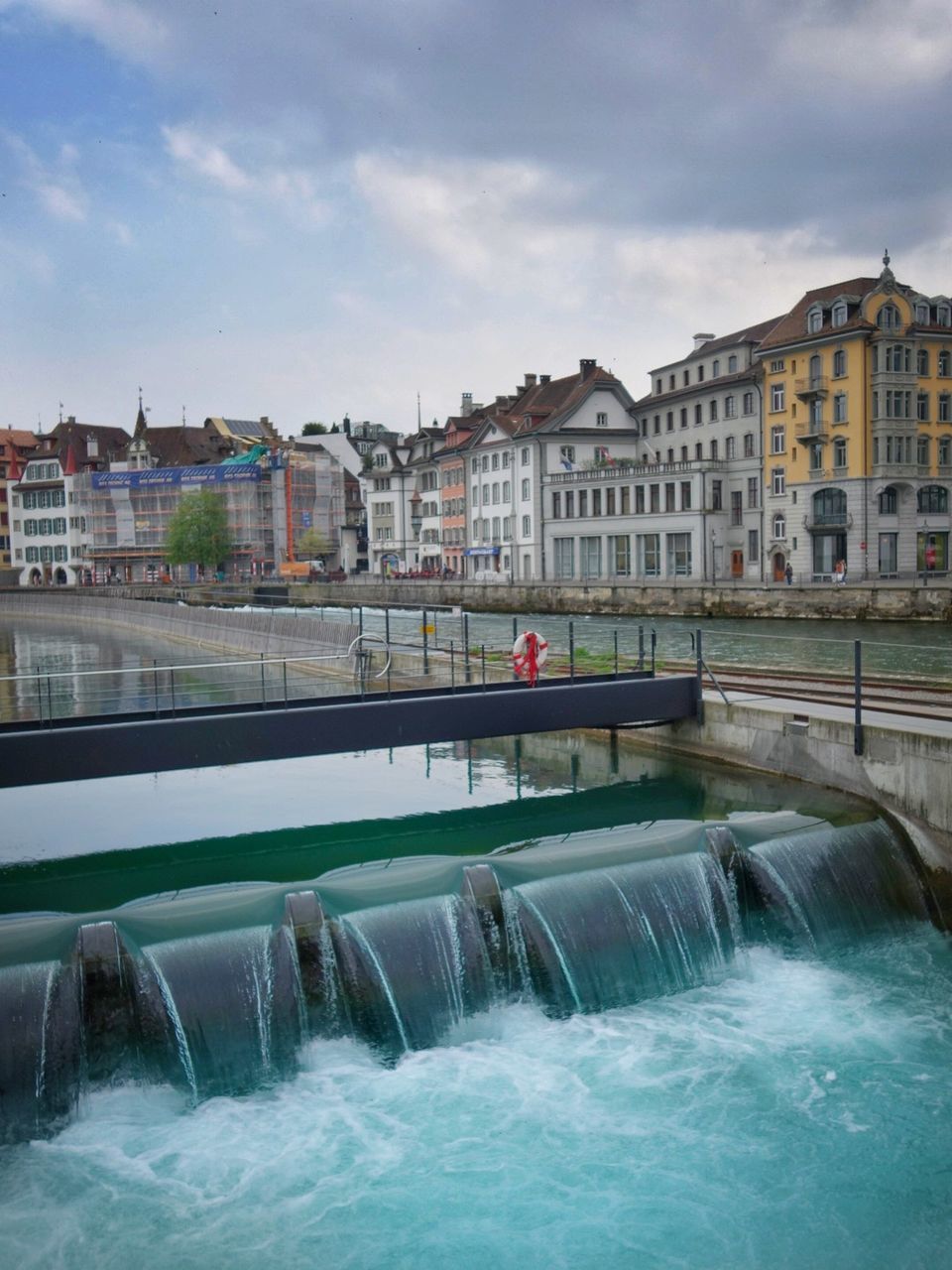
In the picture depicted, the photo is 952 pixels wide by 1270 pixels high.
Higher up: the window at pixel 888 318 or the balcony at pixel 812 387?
the window at pixel 888 318

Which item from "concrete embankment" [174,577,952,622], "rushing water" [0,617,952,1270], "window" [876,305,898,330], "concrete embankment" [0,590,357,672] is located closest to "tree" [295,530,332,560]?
"concrete embankment" [0,590,357,672]

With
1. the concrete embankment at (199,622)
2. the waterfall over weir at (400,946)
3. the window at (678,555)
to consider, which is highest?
the window at (678,555)

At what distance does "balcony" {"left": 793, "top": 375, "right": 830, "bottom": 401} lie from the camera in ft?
205

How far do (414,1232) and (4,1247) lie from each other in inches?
130

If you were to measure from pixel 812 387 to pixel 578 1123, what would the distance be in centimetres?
5799

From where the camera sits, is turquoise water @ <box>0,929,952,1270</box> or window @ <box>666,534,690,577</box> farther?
window @ <box>666,534,690,577</box>

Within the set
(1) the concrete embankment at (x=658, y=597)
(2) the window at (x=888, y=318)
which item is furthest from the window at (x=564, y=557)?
(2) the window at (x=888, y=318)

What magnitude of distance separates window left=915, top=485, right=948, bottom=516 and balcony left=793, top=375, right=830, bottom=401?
24.8 ft

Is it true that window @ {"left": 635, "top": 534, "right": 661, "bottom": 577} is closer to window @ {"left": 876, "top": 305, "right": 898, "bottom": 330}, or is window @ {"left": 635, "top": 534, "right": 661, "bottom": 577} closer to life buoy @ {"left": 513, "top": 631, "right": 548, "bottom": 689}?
window @ {"left": 876, "top": 305, "right": 898, "bottom": 330}

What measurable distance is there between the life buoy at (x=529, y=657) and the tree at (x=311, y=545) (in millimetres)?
91053

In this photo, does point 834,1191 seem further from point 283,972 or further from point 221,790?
point 221,790

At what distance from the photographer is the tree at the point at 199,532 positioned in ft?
346

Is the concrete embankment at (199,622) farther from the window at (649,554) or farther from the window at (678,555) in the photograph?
the window at (678,555)

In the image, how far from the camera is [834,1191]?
998 cm
